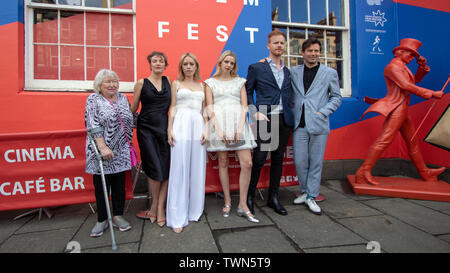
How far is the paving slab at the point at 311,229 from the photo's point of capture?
2285 mm

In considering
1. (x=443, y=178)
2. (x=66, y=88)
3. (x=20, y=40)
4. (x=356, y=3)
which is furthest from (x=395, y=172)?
(x=20, y=40)

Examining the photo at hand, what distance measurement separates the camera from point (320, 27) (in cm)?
483

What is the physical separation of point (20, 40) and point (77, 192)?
100 inches

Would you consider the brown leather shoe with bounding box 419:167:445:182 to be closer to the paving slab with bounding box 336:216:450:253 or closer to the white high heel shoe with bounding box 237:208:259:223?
the paving slab with bounding box 336:216:450:253

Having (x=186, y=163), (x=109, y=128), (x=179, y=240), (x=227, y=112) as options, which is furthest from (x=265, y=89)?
(x=179, y=240)

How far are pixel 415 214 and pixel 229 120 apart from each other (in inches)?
100

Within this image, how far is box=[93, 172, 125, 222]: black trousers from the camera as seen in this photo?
8.35ft

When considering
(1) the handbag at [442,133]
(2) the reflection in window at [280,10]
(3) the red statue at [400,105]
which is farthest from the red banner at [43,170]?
(1) the handbag at [442,133]

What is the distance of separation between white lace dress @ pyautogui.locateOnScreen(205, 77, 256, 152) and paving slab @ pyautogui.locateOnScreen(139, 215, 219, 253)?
2.94 feet

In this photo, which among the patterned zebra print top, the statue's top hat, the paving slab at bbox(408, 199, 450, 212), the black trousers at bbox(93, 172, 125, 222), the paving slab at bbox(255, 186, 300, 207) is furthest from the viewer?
the statue's top hat

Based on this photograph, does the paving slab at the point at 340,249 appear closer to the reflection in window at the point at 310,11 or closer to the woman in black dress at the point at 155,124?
the woman in black dress at the point at 155,124

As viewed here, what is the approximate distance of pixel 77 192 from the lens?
9.60 ft

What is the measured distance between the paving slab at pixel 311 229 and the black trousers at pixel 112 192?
69.0 inches

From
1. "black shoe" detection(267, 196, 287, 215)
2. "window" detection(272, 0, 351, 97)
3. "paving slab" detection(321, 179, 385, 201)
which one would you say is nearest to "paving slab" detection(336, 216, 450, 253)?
"black shoe" detection(267, 196, 287, 215)
